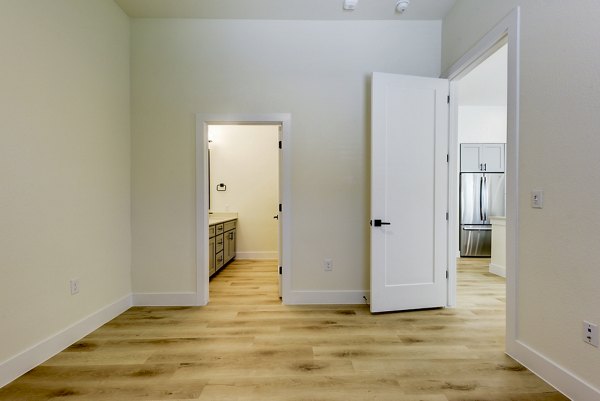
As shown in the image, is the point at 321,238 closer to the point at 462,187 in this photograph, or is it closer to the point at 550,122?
the point at 550,122

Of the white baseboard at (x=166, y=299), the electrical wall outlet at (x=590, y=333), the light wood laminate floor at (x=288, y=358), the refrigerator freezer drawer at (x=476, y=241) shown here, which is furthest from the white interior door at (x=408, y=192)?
the refrigerator freezer drawer at (x=476, y=241)

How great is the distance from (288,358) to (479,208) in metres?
5.13

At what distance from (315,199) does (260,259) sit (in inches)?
107

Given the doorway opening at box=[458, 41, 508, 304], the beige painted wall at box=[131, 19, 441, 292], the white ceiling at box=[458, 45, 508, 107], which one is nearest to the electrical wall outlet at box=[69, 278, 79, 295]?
the beige painted wall at box=[131, 19, 441, 292]

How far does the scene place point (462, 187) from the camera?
5.71m

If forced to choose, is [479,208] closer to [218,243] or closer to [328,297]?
[328,297]

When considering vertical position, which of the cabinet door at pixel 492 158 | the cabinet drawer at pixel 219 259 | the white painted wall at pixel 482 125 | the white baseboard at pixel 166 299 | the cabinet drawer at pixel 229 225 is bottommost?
the white baseboard at pixel 166 299

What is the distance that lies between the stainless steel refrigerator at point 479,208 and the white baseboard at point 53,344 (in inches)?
225

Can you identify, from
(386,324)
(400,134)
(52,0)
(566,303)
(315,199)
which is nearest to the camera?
(566,303)

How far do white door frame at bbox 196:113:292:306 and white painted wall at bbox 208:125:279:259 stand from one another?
2.38 meters

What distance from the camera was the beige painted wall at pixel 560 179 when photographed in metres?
1.55

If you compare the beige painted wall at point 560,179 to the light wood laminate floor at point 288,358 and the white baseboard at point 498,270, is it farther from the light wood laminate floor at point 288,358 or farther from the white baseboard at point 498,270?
the white baseboard at point 498,270

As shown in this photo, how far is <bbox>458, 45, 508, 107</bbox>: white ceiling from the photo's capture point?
13.0ft

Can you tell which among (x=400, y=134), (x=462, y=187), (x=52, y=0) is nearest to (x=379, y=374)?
(x=400, y=134)
